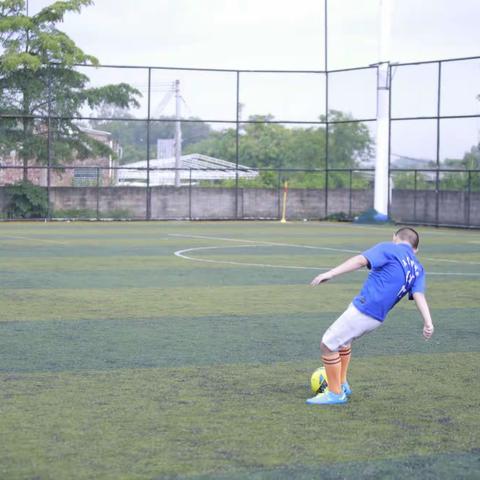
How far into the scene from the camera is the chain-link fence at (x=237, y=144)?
38500 mm

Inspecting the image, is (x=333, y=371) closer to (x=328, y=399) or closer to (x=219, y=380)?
(x=328, y=399)

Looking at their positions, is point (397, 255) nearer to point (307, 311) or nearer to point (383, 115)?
point (307, 311)

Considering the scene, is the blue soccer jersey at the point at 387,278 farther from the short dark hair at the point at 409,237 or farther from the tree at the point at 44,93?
the tree at the point at 44,93

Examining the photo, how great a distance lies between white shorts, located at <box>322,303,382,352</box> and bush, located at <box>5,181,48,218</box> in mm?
32888

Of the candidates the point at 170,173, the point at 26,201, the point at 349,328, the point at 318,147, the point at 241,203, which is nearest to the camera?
the point at 349,328

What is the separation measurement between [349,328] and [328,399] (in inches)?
24.4

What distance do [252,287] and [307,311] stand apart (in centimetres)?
283

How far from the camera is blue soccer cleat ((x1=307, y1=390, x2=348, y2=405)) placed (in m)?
8.09

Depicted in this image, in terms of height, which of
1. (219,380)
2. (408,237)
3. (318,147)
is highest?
(318,147)

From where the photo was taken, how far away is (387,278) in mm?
7824

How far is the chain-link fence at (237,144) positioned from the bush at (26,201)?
49mm

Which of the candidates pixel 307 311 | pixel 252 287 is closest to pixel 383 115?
pixel 252 287

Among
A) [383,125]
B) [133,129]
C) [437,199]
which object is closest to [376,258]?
[437,199]

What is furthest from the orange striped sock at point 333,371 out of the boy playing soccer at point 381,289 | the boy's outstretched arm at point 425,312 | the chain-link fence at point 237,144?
the chain-link fence at point 237,144
